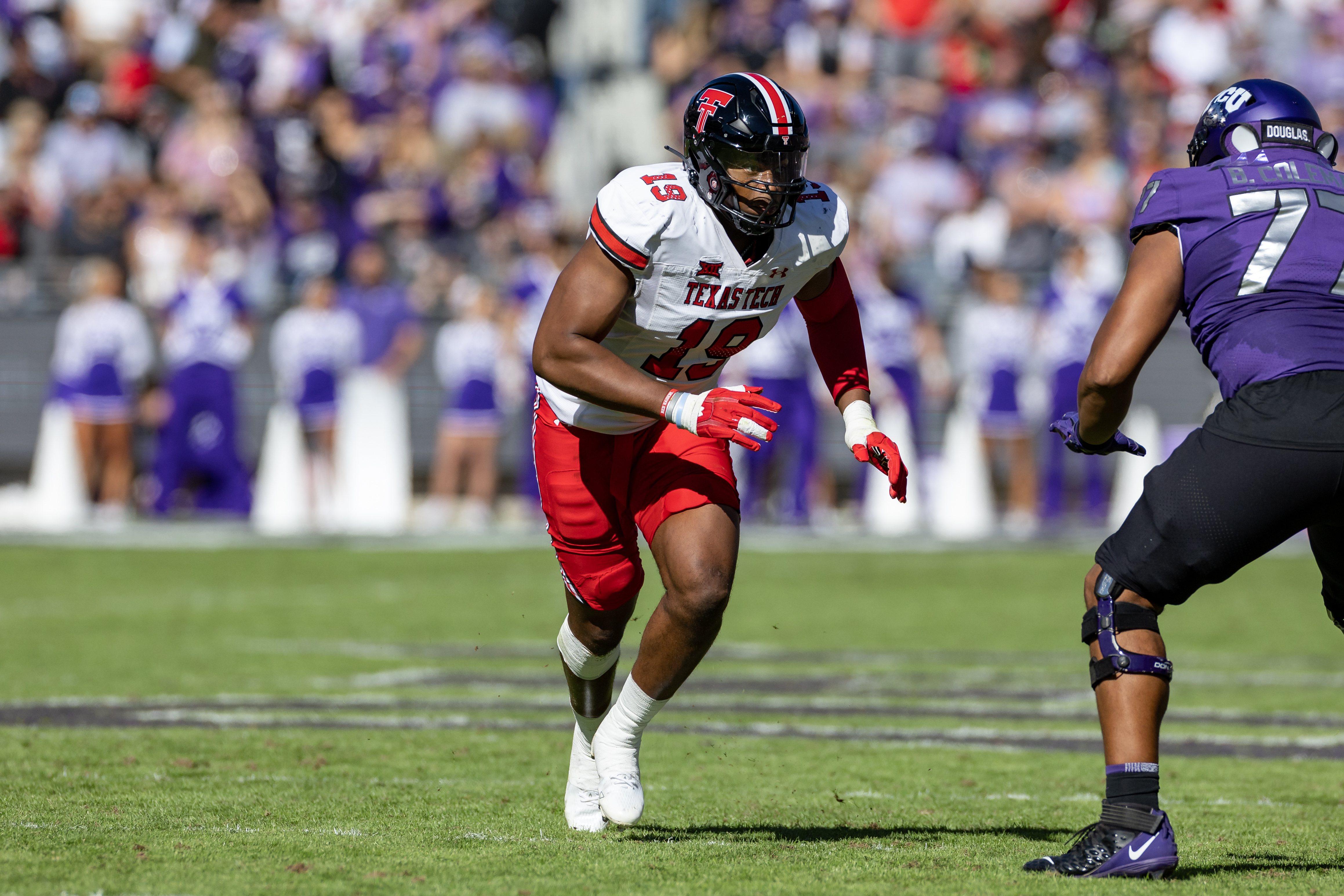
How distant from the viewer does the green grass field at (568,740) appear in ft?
14.6

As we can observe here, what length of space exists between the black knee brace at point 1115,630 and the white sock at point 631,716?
1216mm

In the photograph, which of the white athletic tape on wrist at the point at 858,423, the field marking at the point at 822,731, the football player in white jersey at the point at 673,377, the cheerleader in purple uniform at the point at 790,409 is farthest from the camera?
the cheerleader in purple uniform at the point at 790,409

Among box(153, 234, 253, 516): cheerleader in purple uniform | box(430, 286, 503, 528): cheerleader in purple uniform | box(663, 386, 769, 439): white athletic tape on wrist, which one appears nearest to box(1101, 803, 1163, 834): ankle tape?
box(663, 386, 769, 439): white athletic tape on wrist

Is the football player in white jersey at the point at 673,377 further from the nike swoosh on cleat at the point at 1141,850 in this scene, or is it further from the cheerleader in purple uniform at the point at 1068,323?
the cheerleader in purple uniform at the point at 1068,323

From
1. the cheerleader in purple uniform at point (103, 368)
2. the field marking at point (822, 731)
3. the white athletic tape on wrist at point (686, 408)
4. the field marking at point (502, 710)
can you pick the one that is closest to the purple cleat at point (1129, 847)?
the white athletic tape on wrist at point (686, 408)

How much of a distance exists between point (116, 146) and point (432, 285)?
3.98 metres

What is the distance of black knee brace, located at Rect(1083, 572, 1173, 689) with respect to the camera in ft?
14.0

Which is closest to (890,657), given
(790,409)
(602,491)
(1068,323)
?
(602,491)

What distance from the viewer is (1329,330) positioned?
13.9ft

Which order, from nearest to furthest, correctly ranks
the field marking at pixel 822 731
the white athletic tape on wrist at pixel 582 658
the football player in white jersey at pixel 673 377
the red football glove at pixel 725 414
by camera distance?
the red football glove at pixel 725 414 → the football player in white jersey at pixel 673 377 → the white athletic tape on wrist at pixel 582 658 → the field marking at pixel 822 731

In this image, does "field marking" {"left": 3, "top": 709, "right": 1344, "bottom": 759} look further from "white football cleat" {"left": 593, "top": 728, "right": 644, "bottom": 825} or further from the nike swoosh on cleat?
the nike swoosh on cleat

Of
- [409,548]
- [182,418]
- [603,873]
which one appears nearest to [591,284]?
[603,873]

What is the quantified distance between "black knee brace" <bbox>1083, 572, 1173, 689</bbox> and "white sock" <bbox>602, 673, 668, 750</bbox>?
1216mm

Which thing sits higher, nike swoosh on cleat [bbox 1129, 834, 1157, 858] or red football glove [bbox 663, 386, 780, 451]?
red football glove [bbox 663, 386, 780, 451]
